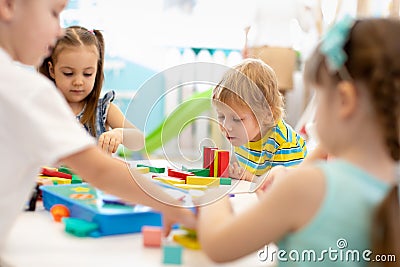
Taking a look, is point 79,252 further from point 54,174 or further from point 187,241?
point 54,174

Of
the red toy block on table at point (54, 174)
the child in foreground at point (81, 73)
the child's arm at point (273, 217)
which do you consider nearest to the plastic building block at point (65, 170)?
the red toy block on table at point (54, 174)

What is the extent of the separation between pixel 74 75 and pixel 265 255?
93 centimetres

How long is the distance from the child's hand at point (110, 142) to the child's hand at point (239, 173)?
0.28 m

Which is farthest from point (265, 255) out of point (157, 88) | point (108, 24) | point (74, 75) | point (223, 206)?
point (108, 24)

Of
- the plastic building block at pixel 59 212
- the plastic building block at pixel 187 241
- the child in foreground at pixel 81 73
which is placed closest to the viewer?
the plastic building block at pixel 187 241

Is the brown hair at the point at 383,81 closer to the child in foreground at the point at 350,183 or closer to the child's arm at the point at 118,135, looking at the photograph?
the child in foreground at the point at 350,183

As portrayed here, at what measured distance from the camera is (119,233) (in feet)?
2.46

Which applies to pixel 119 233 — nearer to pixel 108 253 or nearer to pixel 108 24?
pixel 108 253

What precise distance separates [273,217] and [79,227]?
0.28m

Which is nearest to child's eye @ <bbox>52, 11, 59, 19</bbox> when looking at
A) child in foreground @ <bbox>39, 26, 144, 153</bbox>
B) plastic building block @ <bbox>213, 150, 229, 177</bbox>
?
plastic building block @ <bbox>213, 150, 229, 177</bbox>

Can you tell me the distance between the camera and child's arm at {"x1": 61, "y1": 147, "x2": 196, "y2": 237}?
0.72 m

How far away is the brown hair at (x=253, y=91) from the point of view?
1216mm

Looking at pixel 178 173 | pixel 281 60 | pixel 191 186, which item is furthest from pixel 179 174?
pixel 281 60

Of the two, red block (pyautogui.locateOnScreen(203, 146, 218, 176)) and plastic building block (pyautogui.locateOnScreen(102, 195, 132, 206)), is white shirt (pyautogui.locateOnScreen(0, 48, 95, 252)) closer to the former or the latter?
plastic building block (pyautogui.locateOnScreen(102, 195, 132, 206))
